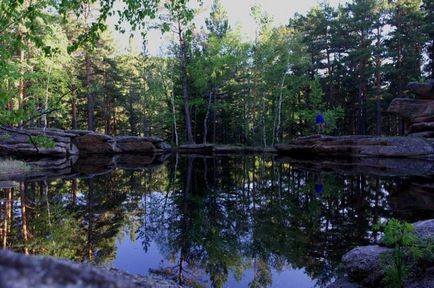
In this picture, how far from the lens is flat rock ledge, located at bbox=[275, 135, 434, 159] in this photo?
24.5 m

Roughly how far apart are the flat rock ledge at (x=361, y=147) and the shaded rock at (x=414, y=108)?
3.52 m

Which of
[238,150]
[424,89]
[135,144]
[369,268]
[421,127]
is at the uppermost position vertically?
[424,89]

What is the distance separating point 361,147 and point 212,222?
20753 millimetres

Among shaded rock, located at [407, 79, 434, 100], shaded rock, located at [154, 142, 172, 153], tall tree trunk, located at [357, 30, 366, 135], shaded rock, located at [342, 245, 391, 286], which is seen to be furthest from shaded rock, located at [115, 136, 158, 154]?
shaded rock, located at [342, 245, 391, 286]

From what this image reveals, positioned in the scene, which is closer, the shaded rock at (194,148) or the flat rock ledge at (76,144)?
the flat rock ledge at (76,144)

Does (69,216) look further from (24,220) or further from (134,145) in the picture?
(134,145)

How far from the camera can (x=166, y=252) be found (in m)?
6.96

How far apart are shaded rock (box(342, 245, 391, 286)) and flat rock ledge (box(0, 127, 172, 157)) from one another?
743 inches

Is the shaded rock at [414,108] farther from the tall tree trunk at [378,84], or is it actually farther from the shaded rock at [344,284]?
the shaded rock at [344,284]

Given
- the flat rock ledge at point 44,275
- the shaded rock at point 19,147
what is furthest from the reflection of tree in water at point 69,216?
the shaded rock at point 19,147

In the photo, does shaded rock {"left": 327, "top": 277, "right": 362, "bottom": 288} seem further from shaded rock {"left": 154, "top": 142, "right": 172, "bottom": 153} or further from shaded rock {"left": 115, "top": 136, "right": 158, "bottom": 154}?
shaded rock {"left": 154, "top": 142, "right": 172, "bottom": 153}

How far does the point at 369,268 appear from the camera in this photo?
4.91 m

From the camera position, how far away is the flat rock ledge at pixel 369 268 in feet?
14.4

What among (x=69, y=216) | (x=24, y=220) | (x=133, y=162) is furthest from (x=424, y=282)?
(x=133, y=162)
